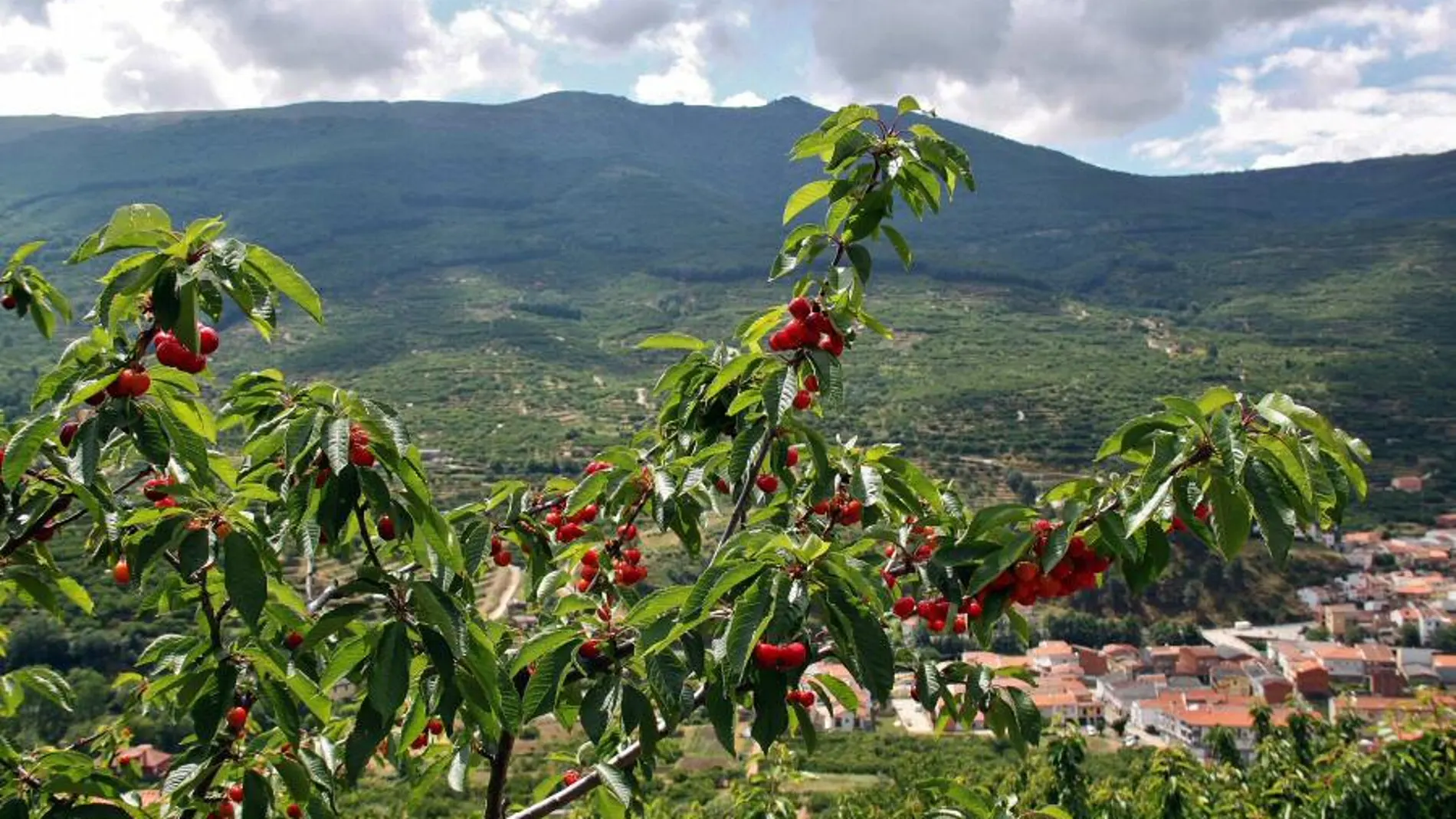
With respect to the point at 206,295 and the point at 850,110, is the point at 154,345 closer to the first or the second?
the point at 206,295

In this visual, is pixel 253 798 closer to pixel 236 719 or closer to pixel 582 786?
pixel 236 719

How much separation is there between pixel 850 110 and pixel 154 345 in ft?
5.98

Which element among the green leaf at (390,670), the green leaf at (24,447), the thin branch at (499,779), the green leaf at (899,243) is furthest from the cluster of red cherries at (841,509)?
the green leaf at (24,447)

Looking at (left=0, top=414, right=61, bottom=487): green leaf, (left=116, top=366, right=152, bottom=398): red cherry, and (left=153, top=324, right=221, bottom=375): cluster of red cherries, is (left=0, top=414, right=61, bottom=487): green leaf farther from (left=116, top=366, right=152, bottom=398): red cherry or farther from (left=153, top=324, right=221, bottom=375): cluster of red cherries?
(left=153, top=324, right=221, bottom=375): cluster of red cherries

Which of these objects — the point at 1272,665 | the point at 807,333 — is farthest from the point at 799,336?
the point at 1272,665

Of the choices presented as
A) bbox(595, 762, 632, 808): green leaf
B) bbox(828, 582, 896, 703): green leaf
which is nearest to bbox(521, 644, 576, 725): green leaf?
bbox(595, 762, 632, 808): green leaf

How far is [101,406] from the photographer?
1931 mm

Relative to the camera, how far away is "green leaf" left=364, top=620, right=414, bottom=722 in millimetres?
1847

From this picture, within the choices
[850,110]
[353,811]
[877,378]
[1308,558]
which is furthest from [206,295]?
[877,378]

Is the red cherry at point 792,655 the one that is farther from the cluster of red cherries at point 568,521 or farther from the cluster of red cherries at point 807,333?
the cluster of red cherries at point 568,521

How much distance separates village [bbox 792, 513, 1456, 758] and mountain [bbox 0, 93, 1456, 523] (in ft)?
43.5

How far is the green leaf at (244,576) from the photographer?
1.82 m

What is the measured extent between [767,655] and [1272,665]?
162 ft

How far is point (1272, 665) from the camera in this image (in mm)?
43406
